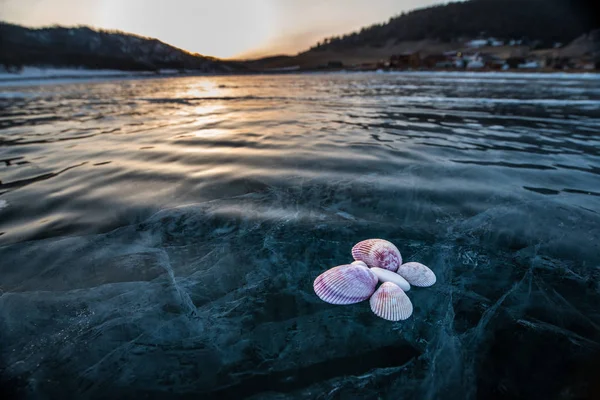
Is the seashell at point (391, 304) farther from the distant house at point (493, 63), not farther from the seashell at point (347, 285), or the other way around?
the distant house at point (493, 63)

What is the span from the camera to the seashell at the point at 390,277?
202 cm

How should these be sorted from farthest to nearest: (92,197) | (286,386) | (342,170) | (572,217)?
(342,170), (92,197), (572,217), (286,386)

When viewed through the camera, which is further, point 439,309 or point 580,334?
point 439,309

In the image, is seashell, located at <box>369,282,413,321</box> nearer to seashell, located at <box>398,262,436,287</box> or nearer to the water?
the water

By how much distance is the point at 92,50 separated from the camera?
98.9 m

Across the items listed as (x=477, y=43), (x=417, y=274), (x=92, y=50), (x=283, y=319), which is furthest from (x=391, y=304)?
(x=477, y=43)

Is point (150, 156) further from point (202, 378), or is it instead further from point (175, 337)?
point (202, 378)

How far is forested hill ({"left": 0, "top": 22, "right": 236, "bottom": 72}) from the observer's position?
73.5m

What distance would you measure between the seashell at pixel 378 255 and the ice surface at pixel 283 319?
0.14 m

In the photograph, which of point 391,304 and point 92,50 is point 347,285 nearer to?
point 391,304

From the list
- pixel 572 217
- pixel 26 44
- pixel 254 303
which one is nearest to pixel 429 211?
pixel 572 217

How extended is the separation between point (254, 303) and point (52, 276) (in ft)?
5.36

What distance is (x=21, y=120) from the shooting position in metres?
9.84

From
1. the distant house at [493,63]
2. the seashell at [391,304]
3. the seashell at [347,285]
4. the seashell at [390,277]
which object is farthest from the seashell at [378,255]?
the distant house at [493,63]
